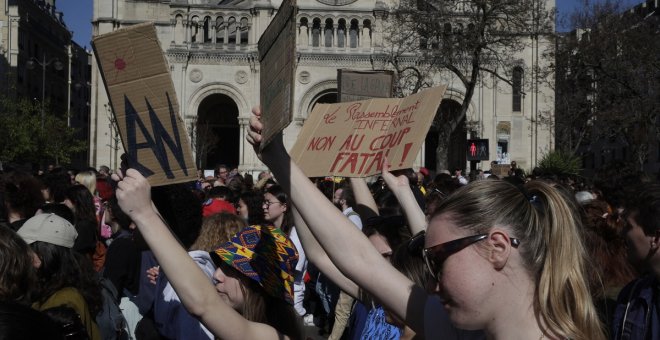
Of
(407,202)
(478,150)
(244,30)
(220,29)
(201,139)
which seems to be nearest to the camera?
(407,202)

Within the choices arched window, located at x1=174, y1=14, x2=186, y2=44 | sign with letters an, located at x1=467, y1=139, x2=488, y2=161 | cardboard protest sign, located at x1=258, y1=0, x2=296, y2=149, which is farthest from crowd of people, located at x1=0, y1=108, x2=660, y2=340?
arched window, located at x1=174, y1=14, x2=186, y2=44

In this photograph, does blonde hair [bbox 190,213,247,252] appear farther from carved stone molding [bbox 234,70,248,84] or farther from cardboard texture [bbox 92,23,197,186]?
carved stone molding [bbox 234,70,248,84]

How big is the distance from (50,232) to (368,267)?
2.35 metres

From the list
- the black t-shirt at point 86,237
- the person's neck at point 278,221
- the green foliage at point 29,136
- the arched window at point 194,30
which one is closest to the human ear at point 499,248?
the black t-shirt at point 86,237

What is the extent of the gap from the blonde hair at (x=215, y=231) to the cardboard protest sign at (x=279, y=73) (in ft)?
8.10

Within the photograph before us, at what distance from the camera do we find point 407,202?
12.3 feet

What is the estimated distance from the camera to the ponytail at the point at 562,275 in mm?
2195

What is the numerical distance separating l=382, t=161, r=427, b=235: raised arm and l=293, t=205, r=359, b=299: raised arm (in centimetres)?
40

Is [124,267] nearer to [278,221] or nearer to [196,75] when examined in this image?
[278,221]

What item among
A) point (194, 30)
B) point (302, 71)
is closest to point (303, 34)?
point (302, 71)

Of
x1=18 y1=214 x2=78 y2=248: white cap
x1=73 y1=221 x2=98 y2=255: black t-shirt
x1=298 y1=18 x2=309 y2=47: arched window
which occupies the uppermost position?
x1=298 y1=18 x2=309 y2=47: arched window

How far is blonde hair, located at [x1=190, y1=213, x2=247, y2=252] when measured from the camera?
528cm

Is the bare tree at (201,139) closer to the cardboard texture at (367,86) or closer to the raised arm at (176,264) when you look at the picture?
the cardboard texture at (367,86)

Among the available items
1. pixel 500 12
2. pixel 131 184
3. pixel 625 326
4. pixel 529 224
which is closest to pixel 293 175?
pixel 131 184
